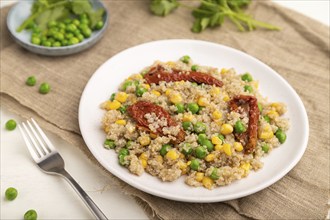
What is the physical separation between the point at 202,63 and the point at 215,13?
938 mm

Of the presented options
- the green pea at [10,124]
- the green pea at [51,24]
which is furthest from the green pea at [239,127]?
the green pea at [51,24]

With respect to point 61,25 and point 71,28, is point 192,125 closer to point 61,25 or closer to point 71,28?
point 71,28

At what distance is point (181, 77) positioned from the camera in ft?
13.9

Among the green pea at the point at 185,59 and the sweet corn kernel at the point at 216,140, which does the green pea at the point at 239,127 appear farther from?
the green pea at the point at 185,59

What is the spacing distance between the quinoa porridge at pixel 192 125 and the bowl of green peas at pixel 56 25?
3.41 ft

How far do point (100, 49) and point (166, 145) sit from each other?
1923 millimetres

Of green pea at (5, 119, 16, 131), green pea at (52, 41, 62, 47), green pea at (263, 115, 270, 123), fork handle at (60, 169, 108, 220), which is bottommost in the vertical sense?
green pea at (5, 119, 16, 131)

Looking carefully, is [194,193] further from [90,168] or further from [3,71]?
[3,71]

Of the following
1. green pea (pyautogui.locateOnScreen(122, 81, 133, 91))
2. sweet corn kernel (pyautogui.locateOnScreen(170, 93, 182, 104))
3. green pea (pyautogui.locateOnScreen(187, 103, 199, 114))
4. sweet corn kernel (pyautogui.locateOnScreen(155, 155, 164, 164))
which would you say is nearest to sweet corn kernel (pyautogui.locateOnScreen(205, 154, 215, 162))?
sweet corn kernel (pyautogui.locateOnScreen(155, 155, 164, 164))

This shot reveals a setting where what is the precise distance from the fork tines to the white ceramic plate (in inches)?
14.4

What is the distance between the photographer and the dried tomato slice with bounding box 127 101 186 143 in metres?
3.71

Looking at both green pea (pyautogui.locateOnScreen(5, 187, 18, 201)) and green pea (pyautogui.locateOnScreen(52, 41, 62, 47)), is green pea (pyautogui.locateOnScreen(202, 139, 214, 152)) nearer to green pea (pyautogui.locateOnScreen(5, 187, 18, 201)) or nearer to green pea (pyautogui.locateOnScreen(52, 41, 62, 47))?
green pea (pyautogui.locateOnScreen(5, 187, 18, 201))

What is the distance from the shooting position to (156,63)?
14.8 feet

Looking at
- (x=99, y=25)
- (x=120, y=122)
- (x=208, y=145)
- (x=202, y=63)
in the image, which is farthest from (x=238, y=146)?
(x=99, y=25)
